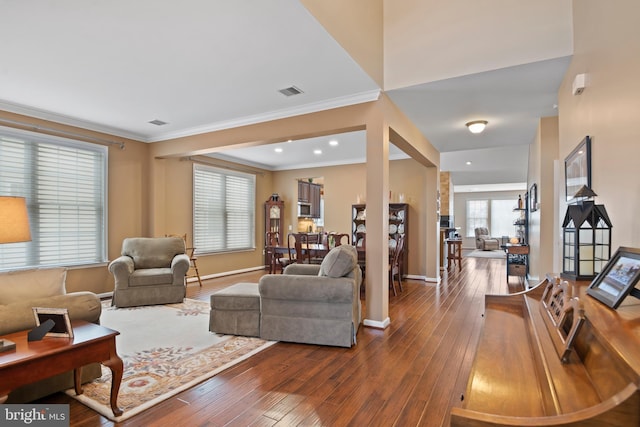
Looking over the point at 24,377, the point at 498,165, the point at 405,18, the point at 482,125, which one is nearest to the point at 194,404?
the point at 24,377

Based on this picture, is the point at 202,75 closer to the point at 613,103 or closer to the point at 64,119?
the point at 64,119

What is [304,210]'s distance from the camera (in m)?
9.05

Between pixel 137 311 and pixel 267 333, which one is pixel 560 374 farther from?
pixel 137 311

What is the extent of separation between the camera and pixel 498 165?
9.21m

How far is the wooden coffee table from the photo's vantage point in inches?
63.1

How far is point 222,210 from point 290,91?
439 centimetres

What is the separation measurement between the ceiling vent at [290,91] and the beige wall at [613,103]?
2.61 meters

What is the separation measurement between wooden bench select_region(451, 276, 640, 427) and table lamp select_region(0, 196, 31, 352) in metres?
2.49

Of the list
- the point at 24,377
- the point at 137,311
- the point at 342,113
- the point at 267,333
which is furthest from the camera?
the point at 137,311

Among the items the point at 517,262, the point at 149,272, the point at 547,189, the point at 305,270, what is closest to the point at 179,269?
the point at 149,272

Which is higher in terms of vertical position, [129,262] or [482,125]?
[482,125]

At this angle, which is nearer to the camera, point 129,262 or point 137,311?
point 137,311

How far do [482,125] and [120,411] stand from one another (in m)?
5.24

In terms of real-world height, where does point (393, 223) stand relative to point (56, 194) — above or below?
below
